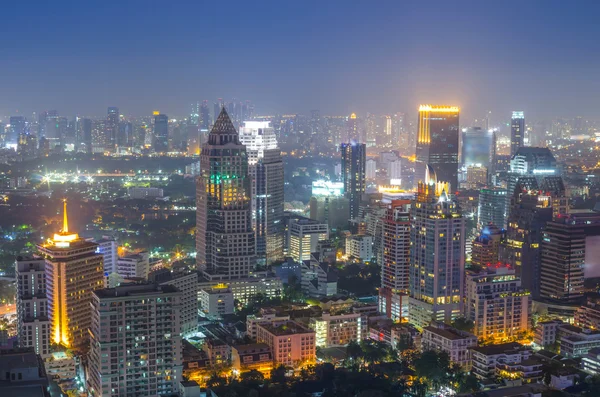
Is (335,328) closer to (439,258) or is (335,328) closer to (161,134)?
(439,258)

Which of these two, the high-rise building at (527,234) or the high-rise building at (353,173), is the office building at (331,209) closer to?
the high-rise building at (353,173)

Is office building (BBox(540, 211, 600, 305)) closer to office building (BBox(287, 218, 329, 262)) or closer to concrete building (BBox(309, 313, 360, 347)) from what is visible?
concrete building (BBox(309, 313, 360, 347))

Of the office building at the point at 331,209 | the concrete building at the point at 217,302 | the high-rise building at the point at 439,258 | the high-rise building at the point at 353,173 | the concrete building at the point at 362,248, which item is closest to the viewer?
the high-rise building at the point at 439,258

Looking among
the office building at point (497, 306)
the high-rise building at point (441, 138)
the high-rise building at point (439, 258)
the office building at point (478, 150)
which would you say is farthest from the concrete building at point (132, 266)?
the office building at point (478, 150)

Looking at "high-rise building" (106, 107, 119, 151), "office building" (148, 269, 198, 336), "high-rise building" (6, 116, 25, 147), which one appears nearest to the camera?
"office building" (148, 269, 198, 336)

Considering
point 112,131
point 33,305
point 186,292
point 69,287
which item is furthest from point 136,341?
point 112,131

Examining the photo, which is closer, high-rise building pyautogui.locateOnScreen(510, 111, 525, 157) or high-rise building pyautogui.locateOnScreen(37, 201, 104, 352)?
high-rise building pyautogui.locateOnScreen(37, 201, 104, 352)

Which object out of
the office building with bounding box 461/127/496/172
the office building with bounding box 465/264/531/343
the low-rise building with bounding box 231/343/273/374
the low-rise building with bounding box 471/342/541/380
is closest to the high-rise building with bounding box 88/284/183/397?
the low-rise building with bounding box 231/343/273/374
